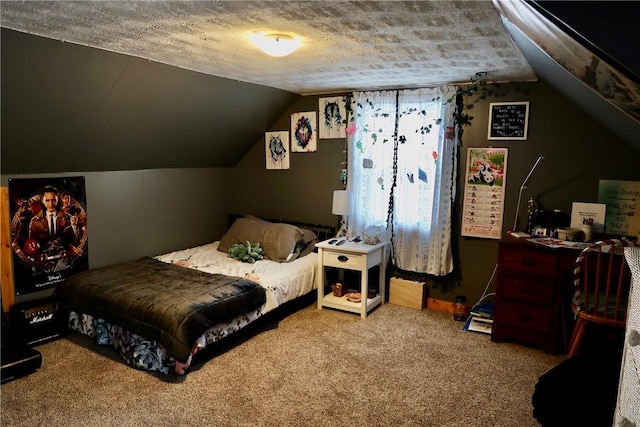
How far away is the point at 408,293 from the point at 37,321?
9.84 feet

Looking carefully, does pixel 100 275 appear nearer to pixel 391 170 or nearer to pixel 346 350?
pixel 346 350

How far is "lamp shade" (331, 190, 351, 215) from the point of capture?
407 centimetres

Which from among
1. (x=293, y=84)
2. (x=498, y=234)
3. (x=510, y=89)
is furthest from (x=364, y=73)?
(x=498, y=234)

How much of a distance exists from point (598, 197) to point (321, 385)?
2480mm

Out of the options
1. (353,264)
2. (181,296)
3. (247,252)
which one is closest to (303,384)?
(181,296)

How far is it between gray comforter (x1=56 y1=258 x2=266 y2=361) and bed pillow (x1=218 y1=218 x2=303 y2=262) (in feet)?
2.41

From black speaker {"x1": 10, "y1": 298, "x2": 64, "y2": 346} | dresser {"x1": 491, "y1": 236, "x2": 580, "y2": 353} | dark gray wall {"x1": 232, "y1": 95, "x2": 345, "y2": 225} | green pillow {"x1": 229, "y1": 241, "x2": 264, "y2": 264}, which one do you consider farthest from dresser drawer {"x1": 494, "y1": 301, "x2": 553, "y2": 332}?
black speaker {"x1": 10, "y1": 298, "x2": 64, "y2": 346}

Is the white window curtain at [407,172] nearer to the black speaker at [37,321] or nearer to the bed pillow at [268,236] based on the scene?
the bed pillow at [268,236]

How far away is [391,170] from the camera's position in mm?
4031

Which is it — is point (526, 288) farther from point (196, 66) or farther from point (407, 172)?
point (196, 66)

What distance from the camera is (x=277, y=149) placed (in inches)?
185

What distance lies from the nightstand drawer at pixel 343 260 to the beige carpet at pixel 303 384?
553 mm

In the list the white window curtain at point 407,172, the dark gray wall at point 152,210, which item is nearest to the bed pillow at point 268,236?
the dark gray wall at point 152,210

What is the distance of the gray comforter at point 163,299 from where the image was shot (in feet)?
8.80
